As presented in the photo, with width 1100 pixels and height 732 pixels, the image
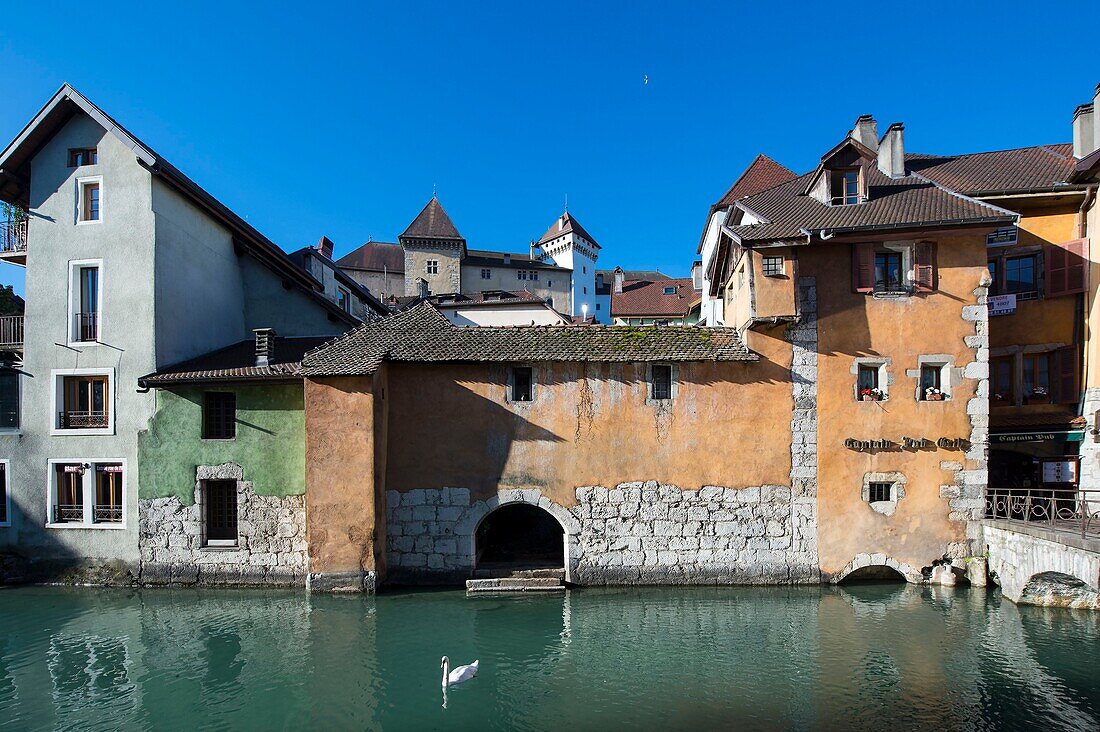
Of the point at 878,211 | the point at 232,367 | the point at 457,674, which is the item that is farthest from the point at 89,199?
the point at 878,211

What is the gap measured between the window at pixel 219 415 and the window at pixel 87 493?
100 inches

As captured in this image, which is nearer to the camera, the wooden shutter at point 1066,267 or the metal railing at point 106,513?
the wooden shutter at point 1066,267

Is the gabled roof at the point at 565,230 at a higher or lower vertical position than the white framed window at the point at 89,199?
higher

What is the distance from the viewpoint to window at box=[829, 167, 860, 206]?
53.0 ft

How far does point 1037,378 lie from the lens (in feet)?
54.9

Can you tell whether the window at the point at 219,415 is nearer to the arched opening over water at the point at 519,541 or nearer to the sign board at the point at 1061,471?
the arched opening over water at the point at 519,541

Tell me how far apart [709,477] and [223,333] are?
15.6 meters

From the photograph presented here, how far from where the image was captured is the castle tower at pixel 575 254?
65188 millimetres

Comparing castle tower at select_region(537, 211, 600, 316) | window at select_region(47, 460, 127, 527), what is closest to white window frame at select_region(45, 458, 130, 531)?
window at select_region(47, 460, 127, 527)

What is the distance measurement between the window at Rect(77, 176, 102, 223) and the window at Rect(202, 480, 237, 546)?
325 inches

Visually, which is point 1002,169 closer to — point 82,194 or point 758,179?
point 758,179

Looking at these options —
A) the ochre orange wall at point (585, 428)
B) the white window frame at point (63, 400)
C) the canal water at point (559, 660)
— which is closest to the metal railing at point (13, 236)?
the white window frame at point (63, 400)

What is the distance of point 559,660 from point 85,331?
15.7 meters

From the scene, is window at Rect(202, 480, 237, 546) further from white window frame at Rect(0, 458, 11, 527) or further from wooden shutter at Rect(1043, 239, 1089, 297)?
wooden shutter at Rect(1043, 239, 1089, 297)
